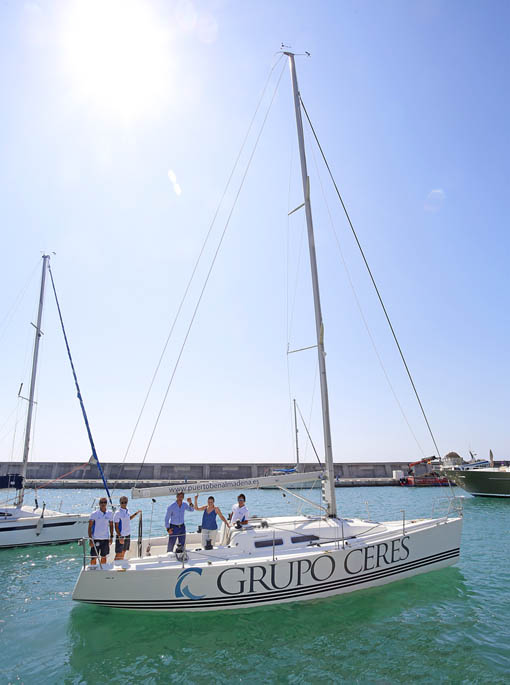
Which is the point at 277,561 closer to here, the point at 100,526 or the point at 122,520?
the point at 122,520

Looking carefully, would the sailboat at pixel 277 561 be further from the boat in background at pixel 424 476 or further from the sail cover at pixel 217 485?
the boat in background at pixel 424 476

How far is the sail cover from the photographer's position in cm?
938

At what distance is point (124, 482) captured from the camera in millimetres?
52188

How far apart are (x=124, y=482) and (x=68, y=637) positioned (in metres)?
48.8

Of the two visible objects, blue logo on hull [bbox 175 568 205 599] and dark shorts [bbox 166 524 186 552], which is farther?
dark shorts [bbox 166 524 186 552]

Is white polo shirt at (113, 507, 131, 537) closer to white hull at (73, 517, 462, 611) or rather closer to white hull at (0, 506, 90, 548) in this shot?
white hull at (73, 517, 462, 611)

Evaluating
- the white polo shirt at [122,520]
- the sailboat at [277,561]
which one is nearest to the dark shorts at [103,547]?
the white polo shirt at [122,520]

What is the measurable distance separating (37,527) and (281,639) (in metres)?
12.9

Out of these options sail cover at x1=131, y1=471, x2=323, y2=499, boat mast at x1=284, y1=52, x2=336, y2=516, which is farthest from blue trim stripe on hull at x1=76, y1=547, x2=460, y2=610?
sail cover at x1=131, y1=471, x2=323, y2=499

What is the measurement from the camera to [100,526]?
9156 millimetres

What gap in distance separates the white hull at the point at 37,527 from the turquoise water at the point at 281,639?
5.87 m

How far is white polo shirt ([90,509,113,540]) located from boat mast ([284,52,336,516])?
19.3 feet

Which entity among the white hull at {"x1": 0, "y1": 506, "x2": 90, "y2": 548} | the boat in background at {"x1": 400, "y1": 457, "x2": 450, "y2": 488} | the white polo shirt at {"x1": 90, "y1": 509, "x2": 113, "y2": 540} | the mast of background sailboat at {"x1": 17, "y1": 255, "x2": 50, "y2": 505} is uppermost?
the mast of background sailboat at {"x1": 17, "y1": 255, "x2": 50, "y2": 505}

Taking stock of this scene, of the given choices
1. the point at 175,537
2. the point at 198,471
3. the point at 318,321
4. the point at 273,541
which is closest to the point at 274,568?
the point at 273,541
